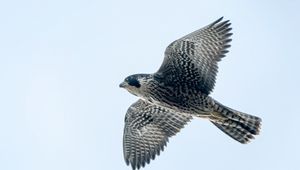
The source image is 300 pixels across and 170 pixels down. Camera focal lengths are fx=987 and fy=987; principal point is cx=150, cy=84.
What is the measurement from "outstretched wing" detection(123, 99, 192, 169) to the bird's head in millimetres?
865

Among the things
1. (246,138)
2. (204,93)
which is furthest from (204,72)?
(246,138)

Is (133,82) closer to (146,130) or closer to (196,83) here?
(196,83)

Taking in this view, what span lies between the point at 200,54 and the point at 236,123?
1.61 metres

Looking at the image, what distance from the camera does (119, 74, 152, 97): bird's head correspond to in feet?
66.7

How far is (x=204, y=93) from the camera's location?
20.1m

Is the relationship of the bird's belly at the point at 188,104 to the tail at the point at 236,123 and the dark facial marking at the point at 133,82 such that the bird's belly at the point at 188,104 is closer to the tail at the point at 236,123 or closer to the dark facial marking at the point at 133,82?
the tail at the point at 236,123

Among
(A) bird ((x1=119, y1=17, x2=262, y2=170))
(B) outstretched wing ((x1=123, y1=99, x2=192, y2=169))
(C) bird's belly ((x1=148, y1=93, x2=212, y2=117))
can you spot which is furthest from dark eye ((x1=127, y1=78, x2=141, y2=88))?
(B) outstretched wing ((x1=123, y1=99, x2=192, y2=169))

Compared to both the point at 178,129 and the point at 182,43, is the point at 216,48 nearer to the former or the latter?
the point at 182,43

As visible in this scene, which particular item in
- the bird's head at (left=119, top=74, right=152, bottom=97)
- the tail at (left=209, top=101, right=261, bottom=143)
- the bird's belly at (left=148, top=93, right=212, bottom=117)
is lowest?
the tail at (left=209, top=101, right=261, bottom=143)

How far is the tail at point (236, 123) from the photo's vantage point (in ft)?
65.7

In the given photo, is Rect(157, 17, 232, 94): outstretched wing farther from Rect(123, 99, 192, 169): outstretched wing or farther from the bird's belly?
Rect(123, 99, 192, 169): outstretched wing

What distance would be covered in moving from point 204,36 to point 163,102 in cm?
159

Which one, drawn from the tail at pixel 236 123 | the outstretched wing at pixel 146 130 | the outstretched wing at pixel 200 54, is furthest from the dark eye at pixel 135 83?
the tail at pixel 236 123

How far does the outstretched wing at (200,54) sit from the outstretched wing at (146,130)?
117cm
